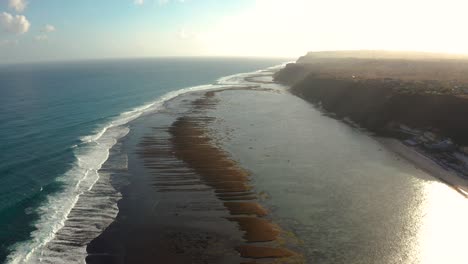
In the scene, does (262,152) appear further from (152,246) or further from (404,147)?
(152,246)

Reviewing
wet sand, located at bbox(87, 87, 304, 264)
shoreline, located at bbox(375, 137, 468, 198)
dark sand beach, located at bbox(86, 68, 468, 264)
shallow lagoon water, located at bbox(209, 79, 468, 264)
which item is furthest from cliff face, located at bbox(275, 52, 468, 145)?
wet sand, located at bbox(87, 87, 304, 264)

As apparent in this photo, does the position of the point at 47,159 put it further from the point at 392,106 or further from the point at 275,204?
the point at 392,106

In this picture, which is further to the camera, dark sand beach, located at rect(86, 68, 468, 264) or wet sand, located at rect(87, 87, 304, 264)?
dark sand beach, located at rect(86, 68, 468, 264)

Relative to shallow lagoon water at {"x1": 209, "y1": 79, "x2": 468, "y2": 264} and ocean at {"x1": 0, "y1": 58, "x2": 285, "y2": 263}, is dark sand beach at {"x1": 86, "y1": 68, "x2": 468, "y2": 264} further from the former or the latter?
ocean at {"x1": 0, "y1": 58, "x2": 285, "y2": 263}

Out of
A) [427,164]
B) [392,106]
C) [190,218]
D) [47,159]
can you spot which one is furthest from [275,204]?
[392,106]

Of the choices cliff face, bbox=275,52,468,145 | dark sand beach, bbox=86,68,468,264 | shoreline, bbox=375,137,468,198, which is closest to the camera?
dark sand beach, bbox=86,68,468,264

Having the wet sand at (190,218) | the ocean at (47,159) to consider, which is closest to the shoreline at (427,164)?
the wet sand at (190,218)

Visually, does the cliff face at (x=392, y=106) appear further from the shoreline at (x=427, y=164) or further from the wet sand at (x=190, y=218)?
the wet sand at (x=190, y=218)
